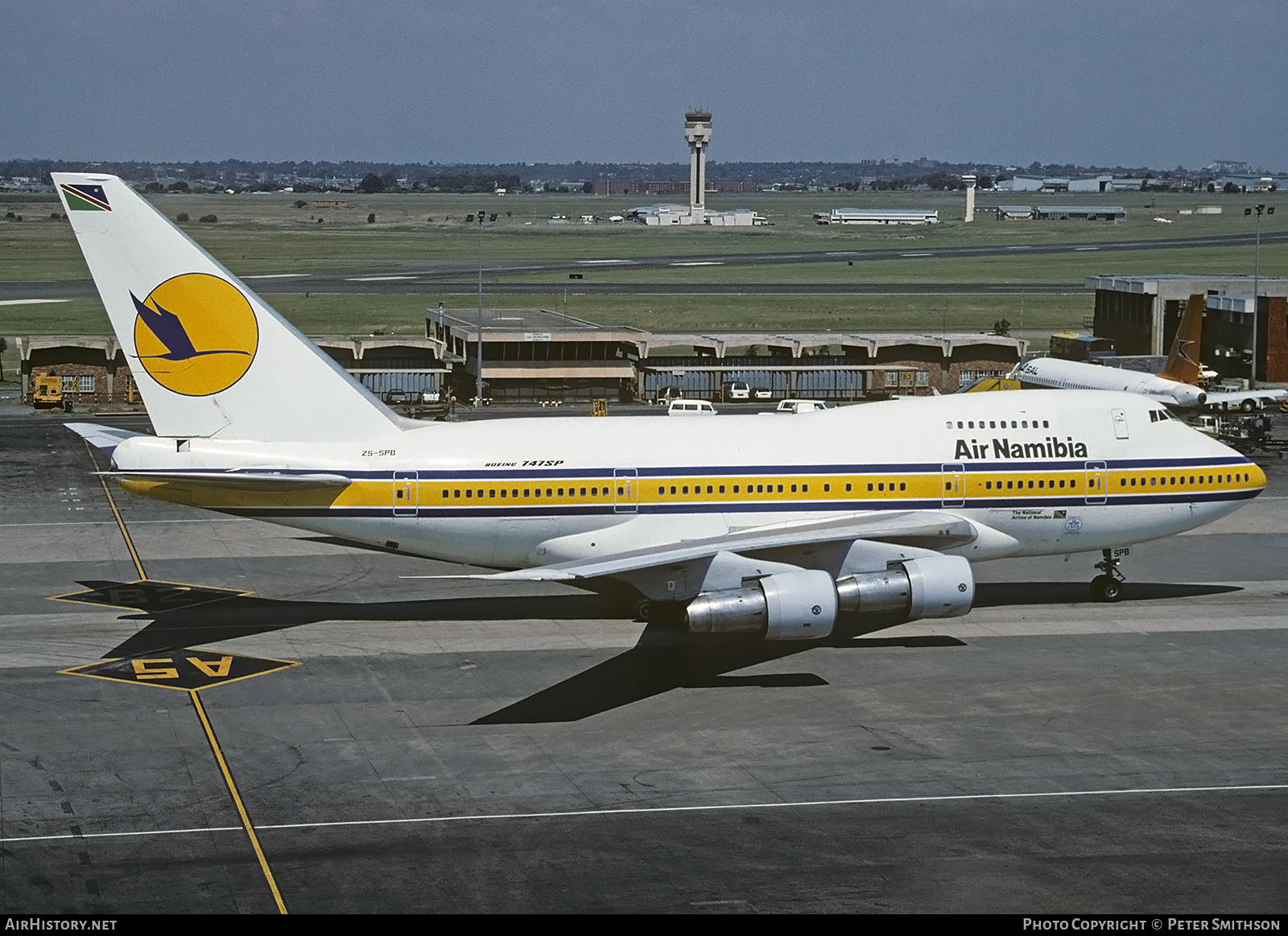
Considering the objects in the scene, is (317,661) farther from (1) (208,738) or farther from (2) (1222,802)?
(2) (1222,802)

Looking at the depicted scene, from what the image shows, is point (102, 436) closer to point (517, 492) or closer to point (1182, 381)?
point (517, 492)

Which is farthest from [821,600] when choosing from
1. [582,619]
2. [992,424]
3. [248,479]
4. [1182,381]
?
[1182,381]

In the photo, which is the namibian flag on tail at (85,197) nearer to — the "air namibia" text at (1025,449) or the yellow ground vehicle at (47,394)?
the "air namibia" text at (1025,449)

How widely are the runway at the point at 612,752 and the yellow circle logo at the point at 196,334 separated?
23.2ft

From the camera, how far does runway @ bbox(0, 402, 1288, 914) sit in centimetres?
2559

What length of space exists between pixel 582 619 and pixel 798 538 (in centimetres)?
778

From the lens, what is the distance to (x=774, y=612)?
122 ft

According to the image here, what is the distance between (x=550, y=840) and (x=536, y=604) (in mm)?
19088

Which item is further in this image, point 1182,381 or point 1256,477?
point 1182,381

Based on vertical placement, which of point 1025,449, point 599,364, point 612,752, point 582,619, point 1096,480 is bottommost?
point 582,619

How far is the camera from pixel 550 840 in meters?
27.5

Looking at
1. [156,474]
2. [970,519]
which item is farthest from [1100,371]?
[156,474]

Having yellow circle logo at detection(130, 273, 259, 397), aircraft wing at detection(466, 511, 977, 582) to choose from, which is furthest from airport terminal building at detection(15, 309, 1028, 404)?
aircraft wing at detection(466, 511, 977, 582)

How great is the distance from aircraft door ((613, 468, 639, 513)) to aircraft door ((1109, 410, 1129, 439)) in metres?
14.2
